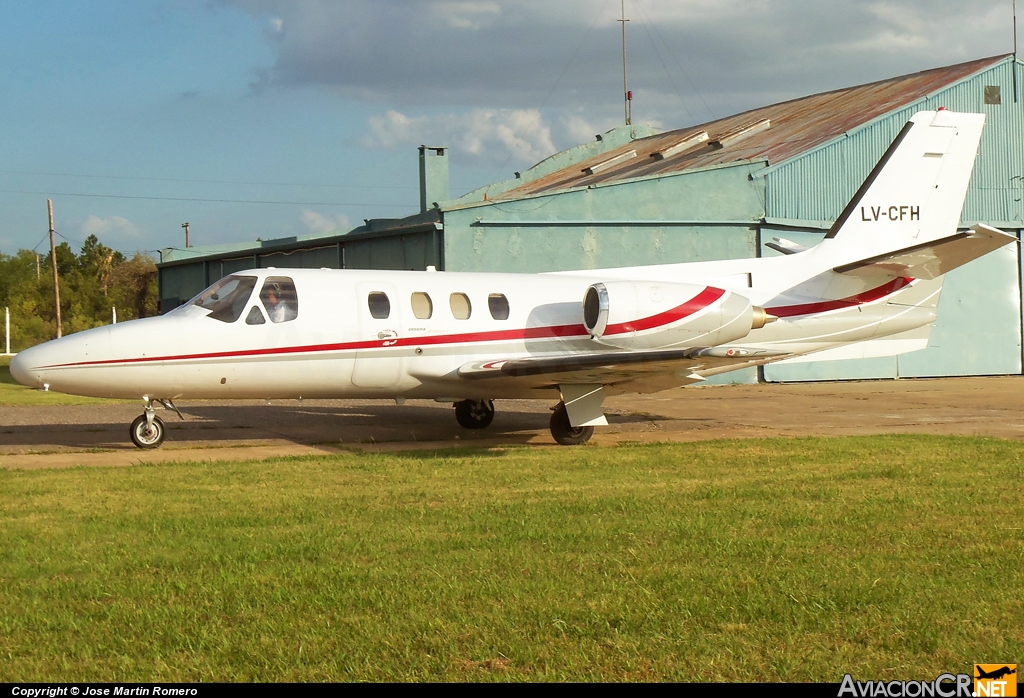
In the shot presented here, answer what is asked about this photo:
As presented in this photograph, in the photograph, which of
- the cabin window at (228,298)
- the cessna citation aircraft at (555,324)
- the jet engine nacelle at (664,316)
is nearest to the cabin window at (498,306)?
the cessna citation aircraft at (555,324)

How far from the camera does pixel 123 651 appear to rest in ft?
17.0

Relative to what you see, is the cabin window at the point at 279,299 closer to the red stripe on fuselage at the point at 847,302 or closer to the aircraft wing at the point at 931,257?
the red stripe on fuselage at the point at 847,302

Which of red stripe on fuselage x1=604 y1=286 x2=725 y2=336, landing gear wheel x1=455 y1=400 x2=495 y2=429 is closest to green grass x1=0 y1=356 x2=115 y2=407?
landing gear wheel x1=455 y1=400 x2=495 y2=429

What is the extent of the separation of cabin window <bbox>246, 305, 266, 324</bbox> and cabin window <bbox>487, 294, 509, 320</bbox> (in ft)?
10.9

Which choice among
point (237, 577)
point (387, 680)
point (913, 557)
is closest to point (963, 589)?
point (913, 557)

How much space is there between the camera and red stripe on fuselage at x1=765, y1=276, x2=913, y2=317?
16.2 meters

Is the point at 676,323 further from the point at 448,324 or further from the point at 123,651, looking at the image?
the point at 123,651

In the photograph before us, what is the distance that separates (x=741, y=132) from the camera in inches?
1228

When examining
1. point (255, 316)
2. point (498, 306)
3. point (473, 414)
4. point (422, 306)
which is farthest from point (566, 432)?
point (255, 316)

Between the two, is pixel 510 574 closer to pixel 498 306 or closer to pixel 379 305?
pixel 379 305

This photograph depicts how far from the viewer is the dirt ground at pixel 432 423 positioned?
46.1ft

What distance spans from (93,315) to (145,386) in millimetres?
60931

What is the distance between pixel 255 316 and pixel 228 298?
0.46 m

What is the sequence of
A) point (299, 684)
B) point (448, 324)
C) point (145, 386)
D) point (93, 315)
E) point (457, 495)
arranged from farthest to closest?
point (93, 315), point (448, 324), point (145, 386), point (457, 495), point (299, 684)
